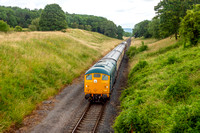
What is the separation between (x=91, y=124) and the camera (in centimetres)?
1020

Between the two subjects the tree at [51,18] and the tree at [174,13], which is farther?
the tree at [51,18]

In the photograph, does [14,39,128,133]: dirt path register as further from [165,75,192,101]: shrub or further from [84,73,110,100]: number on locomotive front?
[165,75,192,101]: shrub

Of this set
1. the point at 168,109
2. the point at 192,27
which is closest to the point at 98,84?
the point at 168,109

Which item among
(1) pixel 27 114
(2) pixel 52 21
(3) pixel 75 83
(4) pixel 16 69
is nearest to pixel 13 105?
(1) pixel 27 114

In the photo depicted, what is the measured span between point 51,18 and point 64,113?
46834 millimetres

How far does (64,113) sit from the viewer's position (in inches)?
462

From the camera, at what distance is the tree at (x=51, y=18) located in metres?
51.4

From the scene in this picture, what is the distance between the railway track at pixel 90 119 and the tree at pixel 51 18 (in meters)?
45.9

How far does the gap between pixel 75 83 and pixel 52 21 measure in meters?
40.5

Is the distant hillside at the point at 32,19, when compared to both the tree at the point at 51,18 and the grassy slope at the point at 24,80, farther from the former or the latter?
the grassy slope at the point at 24,80

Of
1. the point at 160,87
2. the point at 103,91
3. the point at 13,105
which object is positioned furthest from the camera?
the point at 103,91

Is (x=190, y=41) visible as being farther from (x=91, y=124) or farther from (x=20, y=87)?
(x=20, y=87)

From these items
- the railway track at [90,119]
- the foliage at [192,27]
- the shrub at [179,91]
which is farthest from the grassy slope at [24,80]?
the foliage at [192,27]

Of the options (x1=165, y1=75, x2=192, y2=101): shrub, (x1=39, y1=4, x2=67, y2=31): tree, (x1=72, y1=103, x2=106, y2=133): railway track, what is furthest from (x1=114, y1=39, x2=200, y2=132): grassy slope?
(x1=39, y1=4, x2=67, y2=31): tree
